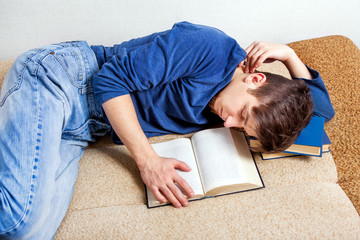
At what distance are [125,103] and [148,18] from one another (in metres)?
0.68

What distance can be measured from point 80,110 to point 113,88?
20 cm

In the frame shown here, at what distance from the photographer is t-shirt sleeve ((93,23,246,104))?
3.09 ft

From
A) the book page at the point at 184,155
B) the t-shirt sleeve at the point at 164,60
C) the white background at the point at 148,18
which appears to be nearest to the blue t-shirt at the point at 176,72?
the t-shirt sleeve at the point at 164,60

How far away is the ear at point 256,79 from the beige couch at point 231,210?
29 cm

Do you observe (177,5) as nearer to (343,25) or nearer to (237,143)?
(237,143)

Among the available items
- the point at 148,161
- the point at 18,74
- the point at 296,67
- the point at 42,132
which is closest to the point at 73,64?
the point at 18,74

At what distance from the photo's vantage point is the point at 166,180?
0.94 metres

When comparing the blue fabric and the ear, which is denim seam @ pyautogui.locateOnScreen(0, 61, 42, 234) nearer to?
the blue fabric

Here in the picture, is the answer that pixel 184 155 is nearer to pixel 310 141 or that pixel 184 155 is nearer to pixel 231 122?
pixel 231 122

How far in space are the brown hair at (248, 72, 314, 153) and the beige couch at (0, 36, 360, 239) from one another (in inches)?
6.1

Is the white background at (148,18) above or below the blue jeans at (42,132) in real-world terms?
above

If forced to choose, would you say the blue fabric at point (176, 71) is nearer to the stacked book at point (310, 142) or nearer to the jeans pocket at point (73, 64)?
the jeans pocket at point (73, 64)

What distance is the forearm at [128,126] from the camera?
98 cm

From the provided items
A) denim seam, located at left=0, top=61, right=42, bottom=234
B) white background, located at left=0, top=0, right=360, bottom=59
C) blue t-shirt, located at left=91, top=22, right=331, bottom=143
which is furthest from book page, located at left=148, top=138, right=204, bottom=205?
white background, located at left=0, top=0, right=360, bottom=59
